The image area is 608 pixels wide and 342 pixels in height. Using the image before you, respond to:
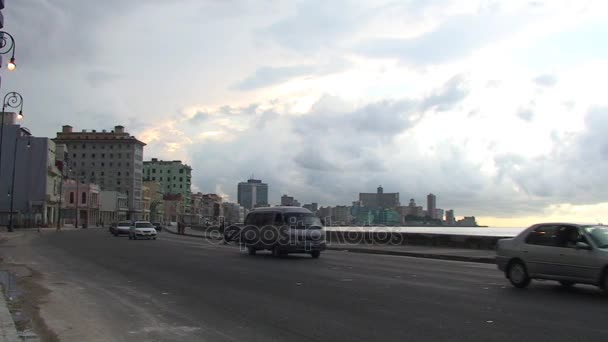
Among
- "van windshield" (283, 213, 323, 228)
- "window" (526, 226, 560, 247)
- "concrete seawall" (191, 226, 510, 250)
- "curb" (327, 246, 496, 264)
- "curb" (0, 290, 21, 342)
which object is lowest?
"curb" (0, 290, 21, 342)

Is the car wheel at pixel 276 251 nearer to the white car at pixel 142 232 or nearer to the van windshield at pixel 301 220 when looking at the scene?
the van windshield at pixel 301 220

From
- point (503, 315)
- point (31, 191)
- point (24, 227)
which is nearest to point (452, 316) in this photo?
point (503, 315)

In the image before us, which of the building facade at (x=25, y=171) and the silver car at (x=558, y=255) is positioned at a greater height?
the building facade at (x=25, y=171)

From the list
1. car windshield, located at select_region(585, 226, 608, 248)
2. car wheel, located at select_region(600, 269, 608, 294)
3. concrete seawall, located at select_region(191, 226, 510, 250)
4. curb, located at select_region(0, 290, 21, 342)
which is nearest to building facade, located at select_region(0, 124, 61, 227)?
concrete seawall, located at select_region(191, 226, 510, 250)

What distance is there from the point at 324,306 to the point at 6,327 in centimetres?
535

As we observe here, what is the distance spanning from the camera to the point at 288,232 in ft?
85.2

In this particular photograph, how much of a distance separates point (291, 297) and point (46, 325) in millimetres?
4884

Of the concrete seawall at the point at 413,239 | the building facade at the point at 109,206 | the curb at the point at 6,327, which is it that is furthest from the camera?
the building facade at the point at 109,206

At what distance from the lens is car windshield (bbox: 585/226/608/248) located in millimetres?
13297

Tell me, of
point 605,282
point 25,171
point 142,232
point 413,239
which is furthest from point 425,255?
point 25,171

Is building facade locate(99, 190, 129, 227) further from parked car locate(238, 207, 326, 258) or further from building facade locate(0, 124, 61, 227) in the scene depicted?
parked car locate(238, 207, 326, 258)

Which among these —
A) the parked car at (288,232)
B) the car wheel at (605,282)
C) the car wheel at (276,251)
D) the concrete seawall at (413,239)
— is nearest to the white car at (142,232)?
the concrete seawall at (413,239)

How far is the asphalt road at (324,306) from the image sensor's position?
8883 millimetres

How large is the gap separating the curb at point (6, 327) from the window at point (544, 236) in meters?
11.3
